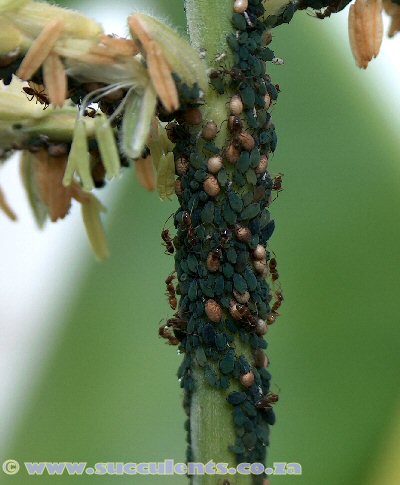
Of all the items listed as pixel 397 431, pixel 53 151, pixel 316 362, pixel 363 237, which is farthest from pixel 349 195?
pixel 53 151

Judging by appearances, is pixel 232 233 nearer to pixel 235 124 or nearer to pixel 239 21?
pixel 235 124

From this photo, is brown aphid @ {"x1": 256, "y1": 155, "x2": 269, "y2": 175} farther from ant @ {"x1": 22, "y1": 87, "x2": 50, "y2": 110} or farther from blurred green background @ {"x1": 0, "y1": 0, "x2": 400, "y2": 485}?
blurred green background @ {"x1": 0, "y1": 0, "x2": 400, "y2": 485}

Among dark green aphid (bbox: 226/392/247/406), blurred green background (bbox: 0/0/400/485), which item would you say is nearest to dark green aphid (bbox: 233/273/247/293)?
dark green aphid (bbox: 226/392/247/406)

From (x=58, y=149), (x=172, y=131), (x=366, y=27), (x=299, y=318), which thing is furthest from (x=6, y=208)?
(x=299, y=318)

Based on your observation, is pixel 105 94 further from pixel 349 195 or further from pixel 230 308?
pixel 349 195

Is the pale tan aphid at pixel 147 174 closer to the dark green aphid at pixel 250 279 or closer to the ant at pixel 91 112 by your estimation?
the ant at pixel 91 112

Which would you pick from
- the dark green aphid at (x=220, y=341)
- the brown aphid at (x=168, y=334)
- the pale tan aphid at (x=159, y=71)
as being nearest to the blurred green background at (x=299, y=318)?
the brown aphid at (x=168, y=334)
